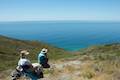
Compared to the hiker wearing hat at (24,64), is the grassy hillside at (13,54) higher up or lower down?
lower down

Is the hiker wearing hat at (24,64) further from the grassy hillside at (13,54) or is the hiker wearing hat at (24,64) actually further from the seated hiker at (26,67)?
the grassy hillside at (13,54)

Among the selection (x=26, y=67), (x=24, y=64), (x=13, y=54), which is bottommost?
(x=13, y=54)

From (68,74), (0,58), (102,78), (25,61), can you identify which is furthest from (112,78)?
(0,58)

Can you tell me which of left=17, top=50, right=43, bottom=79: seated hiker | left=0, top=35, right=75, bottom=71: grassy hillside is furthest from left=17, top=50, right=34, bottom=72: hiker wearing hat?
left=0, top=35, right=75, bottom=71: grassy hillside

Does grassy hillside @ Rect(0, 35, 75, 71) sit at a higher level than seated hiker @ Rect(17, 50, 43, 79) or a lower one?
lower

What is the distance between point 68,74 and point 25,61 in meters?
4.75

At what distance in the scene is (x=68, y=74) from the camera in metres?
17.2

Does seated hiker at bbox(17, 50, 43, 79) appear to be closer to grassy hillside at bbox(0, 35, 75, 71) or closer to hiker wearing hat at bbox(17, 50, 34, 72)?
hiker wearing hat at bbox(17, 50, 34, 72)

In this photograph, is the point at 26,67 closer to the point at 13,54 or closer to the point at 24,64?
the point at 24,64

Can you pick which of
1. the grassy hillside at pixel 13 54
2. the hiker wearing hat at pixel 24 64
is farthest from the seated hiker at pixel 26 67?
the grassy hillside at pixel 13 54

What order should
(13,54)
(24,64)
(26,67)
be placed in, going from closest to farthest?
1. (24,64)
2. (26,67)
3. (13,54)

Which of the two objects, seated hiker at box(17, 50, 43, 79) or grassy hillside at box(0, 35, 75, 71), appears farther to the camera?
grassy hillside at box(0, 35, 75, 71)

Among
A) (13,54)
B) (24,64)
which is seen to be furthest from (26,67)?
(13,54)

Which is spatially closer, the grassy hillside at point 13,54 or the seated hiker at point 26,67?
the seated hiker at point 26,67
